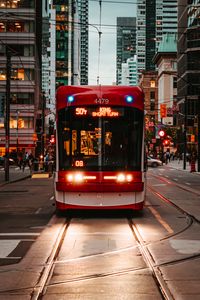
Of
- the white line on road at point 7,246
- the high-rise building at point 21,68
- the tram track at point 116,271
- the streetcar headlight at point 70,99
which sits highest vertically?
the high-rise building at point 21,68

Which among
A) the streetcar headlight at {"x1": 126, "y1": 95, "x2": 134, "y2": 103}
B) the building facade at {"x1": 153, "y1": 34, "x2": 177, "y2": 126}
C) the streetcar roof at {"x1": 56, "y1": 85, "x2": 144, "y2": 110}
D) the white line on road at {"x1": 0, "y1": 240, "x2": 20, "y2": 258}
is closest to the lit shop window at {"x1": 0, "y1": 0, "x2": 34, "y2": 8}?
the building facade at {"x1": 153, "y1": 34, "x2": 177, "y2": 126}

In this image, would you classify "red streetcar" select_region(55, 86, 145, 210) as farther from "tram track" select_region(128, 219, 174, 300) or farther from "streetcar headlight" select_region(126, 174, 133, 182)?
"tram track" select_region(128, 219, 174, 300)

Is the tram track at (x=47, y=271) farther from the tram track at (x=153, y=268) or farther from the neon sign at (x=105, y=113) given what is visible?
the neon sign at (x=105, y=113)

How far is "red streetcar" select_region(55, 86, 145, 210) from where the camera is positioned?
16.1m

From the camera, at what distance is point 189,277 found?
8852 millimetres

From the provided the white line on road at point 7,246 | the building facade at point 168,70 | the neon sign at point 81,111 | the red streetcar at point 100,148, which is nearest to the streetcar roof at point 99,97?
the red streetcar at point 100,148

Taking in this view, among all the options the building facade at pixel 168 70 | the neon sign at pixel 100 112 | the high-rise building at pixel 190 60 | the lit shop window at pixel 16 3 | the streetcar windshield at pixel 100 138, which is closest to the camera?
the streetcar windshield at pixel 100 138

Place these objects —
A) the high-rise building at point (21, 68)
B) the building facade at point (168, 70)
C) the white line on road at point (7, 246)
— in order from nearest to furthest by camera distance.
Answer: the white line on road at point (7, 246) < the high-rise building at point (21, 68) < the building facade at point (168, 70)

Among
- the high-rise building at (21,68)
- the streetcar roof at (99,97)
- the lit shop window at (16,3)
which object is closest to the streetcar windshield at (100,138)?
the streetcar roof at (99,97)

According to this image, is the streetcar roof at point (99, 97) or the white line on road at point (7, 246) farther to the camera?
the streetcar roof at point (99, 97)

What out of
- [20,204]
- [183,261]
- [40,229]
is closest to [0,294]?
[183,261]

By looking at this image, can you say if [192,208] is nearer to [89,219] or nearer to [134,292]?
[89,219]

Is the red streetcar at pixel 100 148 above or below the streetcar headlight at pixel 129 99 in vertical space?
below

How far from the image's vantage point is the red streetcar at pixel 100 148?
53.0 feet
